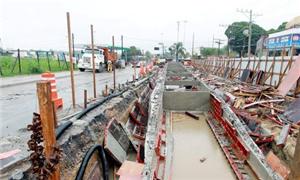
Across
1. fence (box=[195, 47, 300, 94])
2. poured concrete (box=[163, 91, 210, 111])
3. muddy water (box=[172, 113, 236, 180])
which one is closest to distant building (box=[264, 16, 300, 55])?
fence (box=[195, 47, 300, 94])

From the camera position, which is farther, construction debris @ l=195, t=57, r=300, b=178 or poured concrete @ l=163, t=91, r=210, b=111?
poured concrete @ l=163, t=91, r=210, b=111

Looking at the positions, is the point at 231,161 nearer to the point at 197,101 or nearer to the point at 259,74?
the point at 197,101

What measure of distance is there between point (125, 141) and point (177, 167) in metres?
1.12

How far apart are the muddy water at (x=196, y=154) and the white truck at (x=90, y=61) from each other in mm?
16384

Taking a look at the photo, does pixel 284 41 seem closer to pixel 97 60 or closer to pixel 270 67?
pixel 270 67

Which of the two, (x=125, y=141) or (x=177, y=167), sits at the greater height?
(x=125, y=141)

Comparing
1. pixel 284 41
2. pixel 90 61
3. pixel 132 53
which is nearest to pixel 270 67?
pixel 90 61

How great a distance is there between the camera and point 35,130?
1953mm

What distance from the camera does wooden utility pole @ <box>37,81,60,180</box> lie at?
6.04ft

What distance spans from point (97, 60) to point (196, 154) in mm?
19227

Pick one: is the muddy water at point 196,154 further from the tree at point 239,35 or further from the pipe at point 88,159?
the tree at point 239,35

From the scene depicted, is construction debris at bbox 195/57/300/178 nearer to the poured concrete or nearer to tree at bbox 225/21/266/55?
the poured concrete

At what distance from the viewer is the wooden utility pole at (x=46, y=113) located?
184 cm

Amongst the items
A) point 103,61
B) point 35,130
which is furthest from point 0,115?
point 103,61
